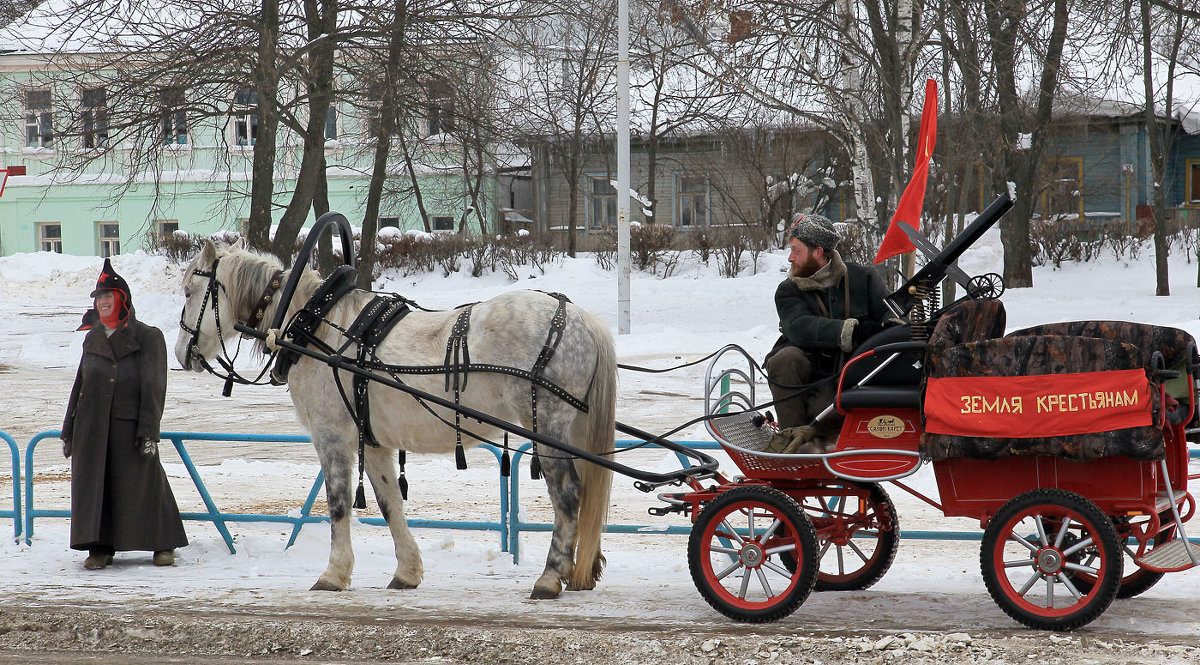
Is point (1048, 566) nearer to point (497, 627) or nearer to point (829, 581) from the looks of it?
point (829, 581)

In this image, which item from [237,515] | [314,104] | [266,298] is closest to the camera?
[266,298]

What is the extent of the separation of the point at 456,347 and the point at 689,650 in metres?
2.07

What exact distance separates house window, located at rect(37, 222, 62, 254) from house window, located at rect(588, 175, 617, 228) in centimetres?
1771

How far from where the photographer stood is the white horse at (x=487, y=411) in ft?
19.3

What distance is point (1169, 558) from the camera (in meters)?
4.67

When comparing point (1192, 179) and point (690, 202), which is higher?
point (1192, 179)

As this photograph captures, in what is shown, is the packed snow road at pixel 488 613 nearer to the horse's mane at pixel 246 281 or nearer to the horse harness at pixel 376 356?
the horse harness at pixel 376 356

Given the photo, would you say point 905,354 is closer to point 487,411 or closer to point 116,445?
point 487,411

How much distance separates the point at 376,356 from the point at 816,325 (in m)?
2.32

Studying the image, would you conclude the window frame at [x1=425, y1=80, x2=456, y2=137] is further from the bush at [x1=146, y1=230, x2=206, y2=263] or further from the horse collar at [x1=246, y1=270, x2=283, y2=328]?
the bush at [x1=146, y1=230, x2=206, y2=263]

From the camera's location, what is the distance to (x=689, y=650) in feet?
15.4

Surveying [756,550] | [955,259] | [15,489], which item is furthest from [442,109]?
[756,550]

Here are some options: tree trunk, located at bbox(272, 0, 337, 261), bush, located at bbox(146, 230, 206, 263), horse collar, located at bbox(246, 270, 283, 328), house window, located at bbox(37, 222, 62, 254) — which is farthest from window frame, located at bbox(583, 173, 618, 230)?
horse collar, located at bbox(246, 270, 283, 328)

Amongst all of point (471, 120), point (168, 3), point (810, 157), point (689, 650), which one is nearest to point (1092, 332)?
point (689, 650)
